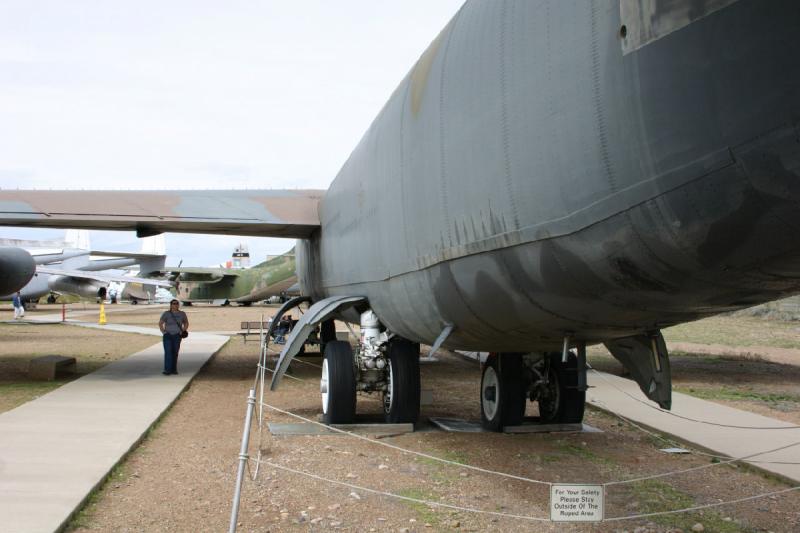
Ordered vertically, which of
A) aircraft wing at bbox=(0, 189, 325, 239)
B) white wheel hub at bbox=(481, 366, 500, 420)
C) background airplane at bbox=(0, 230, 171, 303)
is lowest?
white wheel hub at bbox=(481, 366, 500, 420)

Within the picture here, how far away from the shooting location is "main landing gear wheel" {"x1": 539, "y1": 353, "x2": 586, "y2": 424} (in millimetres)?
7902

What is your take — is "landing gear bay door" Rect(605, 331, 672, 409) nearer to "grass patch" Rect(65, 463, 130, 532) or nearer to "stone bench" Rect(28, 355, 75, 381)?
"grass patch" Rect(65, 463, 130, 532)

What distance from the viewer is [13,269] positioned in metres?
16.9

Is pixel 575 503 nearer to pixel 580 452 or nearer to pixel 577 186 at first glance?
pixel 577 186

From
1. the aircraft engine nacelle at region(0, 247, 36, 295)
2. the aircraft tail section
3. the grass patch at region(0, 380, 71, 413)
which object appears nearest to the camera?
the grass patch at region(0, 380, 71, 413)

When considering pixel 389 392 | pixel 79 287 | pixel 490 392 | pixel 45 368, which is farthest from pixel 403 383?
pixel 79 287

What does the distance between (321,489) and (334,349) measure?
2385 millimetres

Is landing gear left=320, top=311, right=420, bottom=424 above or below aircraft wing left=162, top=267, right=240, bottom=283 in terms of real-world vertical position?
below

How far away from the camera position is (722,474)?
6.52 metres

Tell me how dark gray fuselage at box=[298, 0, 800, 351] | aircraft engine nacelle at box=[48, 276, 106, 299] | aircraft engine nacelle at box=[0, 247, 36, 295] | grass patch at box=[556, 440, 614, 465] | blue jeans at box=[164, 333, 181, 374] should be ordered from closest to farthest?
dark gray fuselage at box=[298, 0, 800, 351], grass patch at box=[556, 440, 614, 465], blue jeans at box=[164, 333, 181, 374], aircraft engine nacelle at box=[0, 247, 36, 295], aircraft engine nacelle at box=[48, 276, 106, 299]

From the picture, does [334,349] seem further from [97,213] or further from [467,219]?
[97,213]

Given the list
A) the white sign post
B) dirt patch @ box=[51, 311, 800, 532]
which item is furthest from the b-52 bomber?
the white sign post

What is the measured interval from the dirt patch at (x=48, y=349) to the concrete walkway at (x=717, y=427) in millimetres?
8434

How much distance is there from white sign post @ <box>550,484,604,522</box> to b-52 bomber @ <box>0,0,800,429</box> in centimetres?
107
